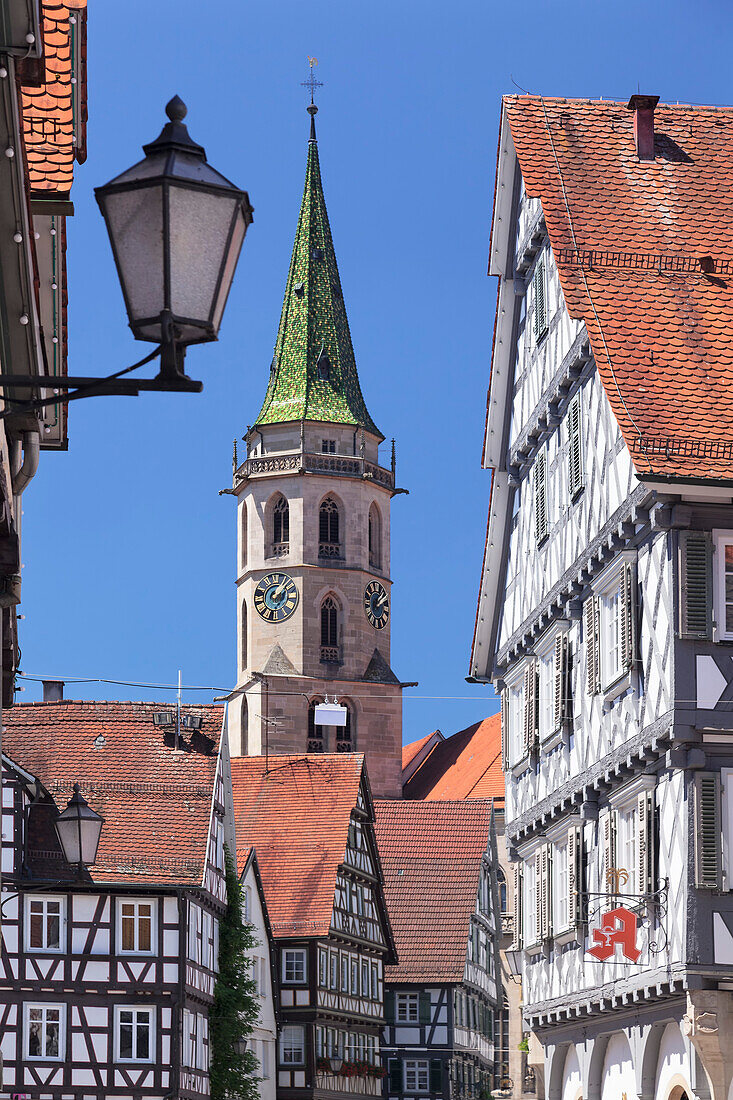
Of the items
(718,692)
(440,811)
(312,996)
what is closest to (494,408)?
(718,692)

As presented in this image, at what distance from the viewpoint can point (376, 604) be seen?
85625mm

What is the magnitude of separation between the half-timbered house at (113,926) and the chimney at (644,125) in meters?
14.4

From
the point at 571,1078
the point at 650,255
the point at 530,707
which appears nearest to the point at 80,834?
the point at 650,255

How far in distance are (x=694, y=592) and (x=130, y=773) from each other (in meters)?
20.2

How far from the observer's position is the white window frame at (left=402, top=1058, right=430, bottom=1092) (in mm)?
50688

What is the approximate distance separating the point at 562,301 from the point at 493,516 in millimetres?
3969

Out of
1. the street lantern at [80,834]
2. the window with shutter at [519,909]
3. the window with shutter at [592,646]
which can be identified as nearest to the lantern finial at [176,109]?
the street lantern at [80,834]

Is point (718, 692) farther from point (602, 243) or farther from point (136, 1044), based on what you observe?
point (136, 1044)

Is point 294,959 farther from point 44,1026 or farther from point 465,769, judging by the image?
point 465,769

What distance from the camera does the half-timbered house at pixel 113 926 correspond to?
31.0 m

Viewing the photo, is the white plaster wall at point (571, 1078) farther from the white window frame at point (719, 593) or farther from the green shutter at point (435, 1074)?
the green shutter at point (435, 1074)

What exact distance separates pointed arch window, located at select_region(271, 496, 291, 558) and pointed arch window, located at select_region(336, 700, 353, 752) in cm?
746

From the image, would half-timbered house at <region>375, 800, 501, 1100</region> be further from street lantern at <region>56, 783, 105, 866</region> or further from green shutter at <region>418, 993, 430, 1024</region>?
street lantern at <region>56, 783, 105, 866</region>

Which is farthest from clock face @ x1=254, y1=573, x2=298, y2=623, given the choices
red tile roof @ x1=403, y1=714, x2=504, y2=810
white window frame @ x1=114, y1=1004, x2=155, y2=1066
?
white window frame @ x1=114, y1=1004, x2=155, y2=1066
